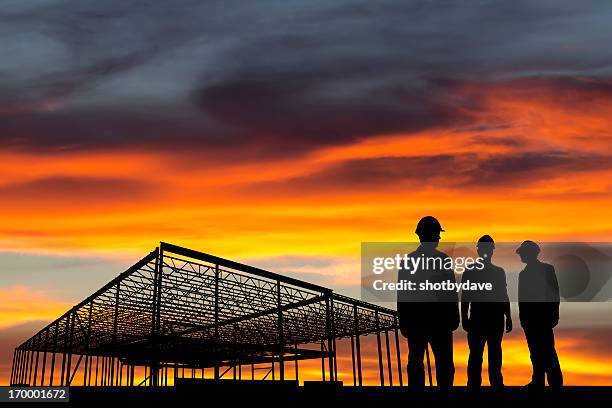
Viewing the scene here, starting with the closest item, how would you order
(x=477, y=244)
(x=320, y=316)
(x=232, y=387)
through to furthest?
(x=232, y=387)
(x=477, y=244)
(x=320, y=316)

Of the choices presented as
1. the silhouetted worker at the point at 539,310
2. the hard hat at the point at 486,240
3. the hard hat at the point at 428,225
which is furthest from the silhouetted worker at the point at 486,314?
the hard hat at the point at 428,225

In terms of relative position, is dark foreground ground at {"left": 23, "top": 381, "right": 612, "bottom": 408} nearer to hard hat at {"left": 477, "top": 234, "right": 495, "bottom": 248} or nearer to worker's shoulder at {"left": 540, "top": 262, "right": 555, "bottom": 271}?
worker's shoulder at {"left": 540, "top": 262, "right": 555, "bottom": 271}

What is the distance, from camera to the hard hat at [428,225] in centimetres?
606

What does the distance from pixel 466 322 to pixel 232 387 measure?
113 inches

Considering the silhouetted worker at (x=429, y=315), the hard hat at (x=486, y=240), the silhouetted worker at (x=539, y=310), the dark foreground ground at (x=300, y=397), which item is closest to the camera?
the dark foreground ground at (x=300, y=397)

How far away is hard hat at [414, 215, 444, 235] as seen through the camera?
6.06 m

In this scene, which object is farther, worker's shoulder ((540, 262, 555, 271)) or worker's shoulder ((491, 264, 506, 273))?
worker's shoulder ((540, 262, 555, 271))

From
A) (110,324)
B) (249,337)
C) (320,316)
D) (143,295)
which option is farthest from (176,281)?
(249,337)

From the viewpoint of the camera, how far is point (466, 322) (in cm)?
699

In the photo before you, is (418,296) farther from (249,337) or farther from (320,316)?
(249,337)

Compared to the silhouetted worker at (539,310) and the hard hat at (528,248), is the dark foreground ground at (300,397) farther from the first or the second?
the hard hat at (528,248)

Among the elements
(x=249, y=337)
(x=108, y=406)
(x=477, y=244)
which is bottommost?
(x=108, y=406)

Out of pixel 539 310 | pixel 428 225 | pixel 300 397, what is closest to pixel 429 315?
pixel 428 225

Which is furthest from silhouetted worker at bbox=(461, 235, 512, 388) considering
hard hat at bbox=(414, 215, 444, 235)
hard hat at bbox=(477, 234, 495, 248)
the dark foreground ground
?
hard hat at bbox=(414, 215, 444, 235)
